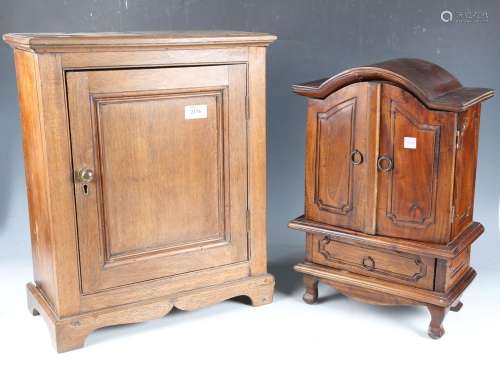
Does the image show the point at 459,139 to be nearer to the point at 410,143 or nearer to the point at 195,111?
the point at 410,143

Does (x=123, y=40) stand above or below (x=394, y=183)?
above

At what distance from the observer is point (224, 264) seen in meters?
3.26

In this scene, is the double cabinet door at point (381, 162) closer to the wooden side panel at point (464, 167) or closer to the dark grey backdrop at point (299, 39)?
the wooden side panel at point (464, 167)

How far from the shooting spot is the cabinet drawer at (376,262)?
3.04 metres

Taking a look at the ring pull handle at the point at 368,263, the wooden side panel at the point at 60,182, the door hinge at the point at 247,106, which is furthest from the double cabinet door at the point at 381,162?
the wooden side panel at the point at 60,182

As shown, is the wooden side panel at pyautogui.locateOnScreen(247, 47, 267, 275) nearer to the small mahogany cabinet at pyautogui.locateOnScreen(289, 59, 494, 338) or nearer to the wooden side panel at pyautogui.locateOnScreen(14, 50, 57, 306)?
the small mahogany cabinet at pyautogui.locateOnScreen(289, 59, 494, 338)

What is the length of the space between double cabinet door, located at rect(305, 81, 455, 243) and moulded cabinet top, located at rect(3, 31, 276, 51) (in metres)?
0.41

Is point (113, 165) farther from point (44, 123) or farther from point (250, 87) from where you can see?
point (250, 87)

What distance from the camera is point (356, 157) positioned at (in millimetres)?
3109

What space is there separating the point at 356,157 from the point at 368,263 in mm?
443

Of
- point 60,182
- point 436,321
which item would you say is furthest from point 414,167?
point 60,182

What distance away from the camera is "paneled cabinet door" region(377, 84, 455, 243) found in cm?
290

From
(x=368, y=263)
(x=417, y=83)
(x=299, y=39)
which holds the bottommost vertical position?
(x=368, y=263)

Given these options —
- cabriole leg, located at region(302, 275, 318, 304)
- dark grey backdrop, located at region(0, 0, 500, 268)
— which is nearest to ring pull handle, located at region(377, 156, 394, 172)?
cabriole leg, located at region(302, 275, 318, 304)
